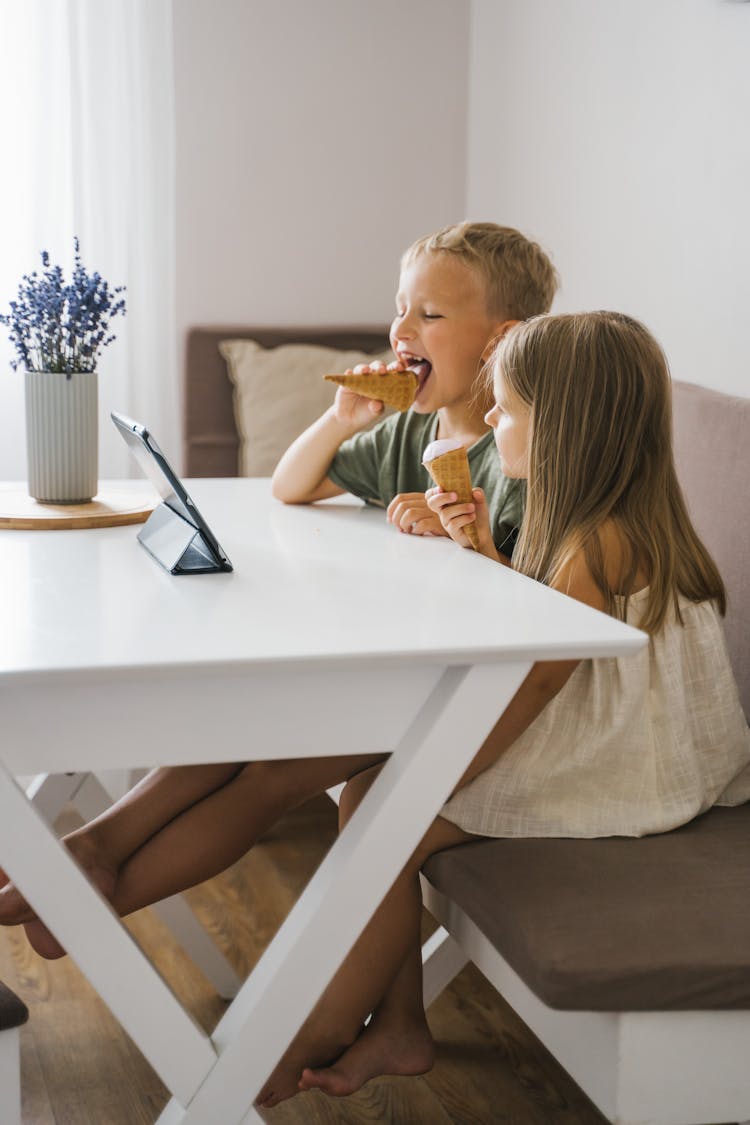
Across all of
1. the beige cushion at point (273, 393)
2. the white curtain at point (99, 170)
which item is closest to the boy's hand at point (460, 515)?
the beige cushion at point (273, 393)

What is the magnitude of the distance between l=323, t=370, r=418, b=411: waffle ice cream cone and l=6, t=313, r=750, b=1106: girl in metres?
0.24

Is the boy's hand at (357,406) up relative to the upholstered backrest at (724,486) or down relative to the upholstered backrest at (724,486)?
up

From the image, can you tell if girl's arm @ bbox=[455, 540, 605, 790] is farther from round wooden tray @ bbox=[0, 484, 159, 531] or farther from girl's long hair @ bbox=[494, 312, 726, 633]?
round wooden tray @ bbox=[0, 484, 159, 531]

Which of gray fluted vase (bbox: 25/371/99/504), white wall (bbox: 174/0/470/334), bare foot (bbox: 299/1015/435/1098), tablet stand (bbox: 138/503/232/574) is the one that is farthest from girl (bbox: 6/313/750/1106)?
white wall (bbox: 174/0/470/334)

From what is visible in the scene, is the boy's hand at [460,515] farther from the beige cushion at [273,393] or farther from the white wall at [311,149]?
the white wall at [311,149]

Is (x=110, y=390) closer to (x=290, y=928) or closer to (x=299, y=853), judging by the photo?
(x=299, y=853)

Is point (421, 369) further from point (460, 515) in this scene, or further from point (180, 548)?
point (180, 548)

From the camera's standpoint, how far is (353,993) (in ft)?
4.47

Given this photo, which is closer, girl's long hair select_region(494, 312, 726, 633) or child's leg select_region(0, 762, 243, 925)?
child's leg select_region(0, 762, 243, 925)

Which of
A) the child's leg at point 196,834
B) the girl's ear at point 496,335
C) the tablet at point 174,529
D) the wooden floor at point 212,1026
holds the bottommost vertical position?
the wooden floor at point 212,1026

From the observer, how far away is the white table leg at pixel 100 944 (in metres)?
1.08

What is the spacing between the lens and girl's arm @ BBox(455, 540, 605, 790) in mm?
1379

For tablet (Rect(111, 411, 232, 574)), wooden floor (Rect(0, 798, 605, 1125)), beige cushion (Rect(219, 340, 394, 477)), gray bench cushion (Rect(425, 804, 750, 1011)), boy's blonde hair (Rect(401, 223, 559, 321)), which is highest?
boy's blonde hair (Rect(401, 223, 559, 321))

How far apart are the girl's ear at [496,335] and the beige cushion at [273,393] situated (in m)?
1.08
